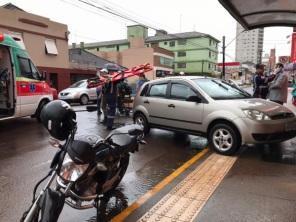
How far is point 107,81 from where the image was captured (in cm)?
938

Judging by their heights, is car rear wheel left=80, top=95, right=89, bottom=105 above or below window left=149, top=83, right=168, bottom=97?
below

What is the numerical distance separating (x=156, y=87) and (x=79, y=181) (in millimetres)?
5432

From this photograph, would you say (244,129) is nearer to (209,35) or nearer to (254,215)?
(254,215)

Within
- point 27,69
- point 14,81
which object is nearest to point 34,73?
point 27,69

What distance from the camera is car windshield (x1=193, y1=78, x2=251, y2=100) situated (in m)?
6.89

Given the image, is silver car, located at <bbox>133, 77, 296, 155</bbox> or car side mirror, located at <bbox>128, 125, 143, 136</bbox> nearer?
car side mirror, located at <bbox>128, 125, 143, 136</bbox>


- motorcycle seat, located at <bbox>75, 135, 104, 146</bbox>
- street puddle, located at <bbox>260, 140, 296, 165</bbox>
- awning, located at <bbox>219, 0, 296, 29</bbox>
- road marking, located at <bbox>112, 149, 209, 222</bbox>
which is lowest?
road marking, located at <bbox>112, 149, 209, 222</bbox>

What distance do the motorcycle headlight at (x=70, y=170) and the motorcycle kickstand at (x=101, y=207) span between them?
0.65 metres

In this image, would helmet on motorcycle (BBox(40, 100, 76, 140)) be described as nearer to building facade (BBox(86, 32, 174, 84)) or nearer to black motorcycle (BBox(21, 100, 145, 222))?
black motorcycle (BBox(21, 100, 145, 222))

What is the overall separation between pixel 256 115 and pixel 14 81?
6938 mm

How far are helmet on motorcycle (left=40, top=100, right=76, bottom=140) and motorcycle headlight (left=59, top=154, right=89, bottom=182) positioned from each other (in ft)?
0.79

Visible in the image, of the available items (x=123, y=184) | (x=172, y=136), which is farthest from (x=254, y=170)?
(x=172, y=136)

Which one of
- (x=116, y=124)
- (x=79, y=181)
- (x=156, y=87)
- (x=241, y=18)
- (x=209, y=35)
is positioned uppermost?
(x=209, y=35)

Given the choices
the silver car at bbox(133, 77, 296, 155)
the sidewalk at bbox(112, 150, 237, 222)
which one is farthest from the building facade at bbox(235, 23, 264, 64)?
the sidewalk at bbox(112, 150, 237, 222)
